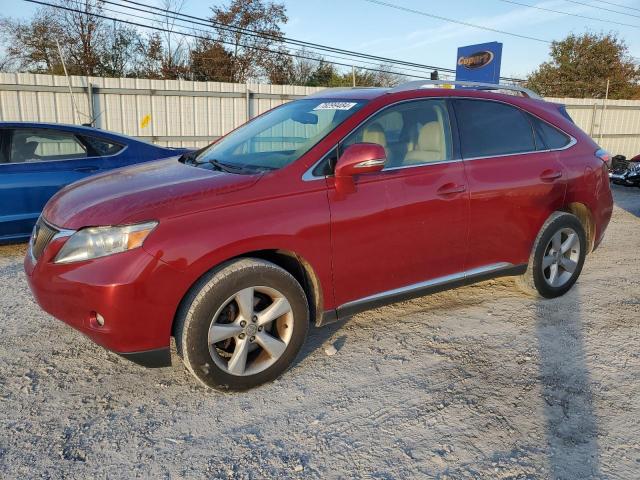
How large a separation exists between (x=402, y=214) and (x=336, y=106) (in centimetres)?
91

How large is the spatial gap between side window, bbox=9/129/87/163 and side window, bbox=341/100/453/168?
382 centimetres

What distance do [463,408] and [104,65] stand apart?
3004 centimetres

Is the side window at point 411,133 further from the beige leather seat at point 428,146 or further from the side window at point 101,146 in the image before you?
the side window at point 101,146

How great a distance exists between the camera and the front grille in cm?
293

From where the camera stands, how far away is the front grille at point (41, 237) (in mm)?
2930

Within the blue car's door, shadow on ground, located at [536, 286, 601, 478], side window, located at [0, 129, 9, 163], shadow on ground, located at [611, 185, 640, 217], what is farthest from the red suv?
shadow on ground, located at [611, 185, 640, 217]

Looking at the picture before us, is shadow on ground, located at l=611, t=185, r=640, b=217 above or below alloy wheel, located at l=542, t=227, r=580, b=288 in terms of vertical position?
below

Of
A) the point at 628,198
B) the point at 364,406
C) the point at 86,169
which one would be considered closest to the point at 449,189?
the point at 364,406

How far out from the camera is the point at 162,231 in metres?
2.63

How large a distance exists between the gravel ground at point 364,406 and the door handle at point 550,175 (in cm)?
111

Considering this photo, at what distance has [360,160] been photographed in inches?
120

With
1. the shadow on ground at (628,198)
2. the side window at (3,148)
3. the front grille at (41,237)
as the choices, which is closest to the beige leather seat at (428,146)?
the front grille at (41,237)

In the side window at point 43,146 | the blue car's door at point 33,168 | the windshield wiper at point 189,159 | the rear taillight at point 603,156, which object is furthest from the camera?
the side window at point 43,146

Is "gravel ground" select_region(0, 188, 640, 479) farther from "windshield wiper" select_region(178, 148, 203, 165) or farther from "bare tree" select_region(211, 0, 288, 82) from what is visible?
"bare tree" select_region(211, 0, 288, 82)
